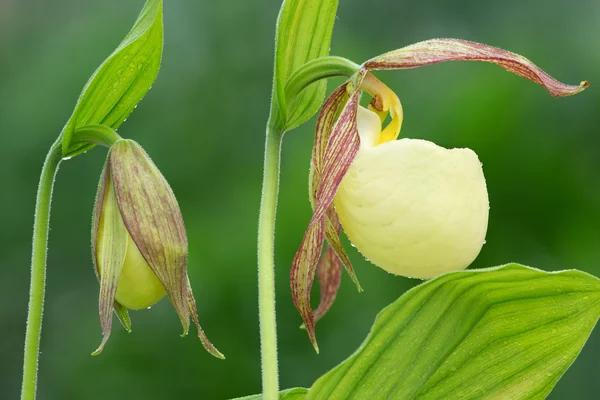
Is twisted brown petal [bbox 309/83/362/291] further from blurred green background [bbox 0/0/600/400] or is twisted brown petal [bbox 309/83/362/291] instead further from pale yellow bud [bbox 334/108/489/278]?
blurred green background [bbox 0/0/600/400]

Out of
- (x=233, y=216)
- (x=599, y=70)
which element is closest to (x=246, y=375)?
(x=233, y=216)

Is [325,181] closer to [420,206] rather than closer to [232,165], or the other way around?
[420,206]

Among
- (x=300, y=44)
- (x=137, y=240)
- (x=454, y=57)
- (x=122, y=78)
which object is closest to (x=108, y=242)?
(x=137, y=240)

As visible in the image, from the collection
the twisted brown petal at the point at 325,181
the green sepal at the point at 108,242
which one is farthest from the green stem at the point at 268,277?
the green sepal at the point at 108,242

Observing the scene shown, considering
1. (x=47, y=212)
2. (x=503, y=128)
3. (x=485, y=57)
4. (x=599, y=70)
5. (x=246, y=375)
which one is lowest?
(x=246, y=375)

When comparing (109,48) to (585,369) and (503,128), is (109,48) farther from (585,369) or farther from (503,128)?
(585,369)

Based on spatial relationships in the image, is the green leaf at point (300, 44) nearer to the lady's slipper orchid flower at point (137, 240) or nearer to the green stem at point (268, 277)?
the green stem at point (268, 277)
